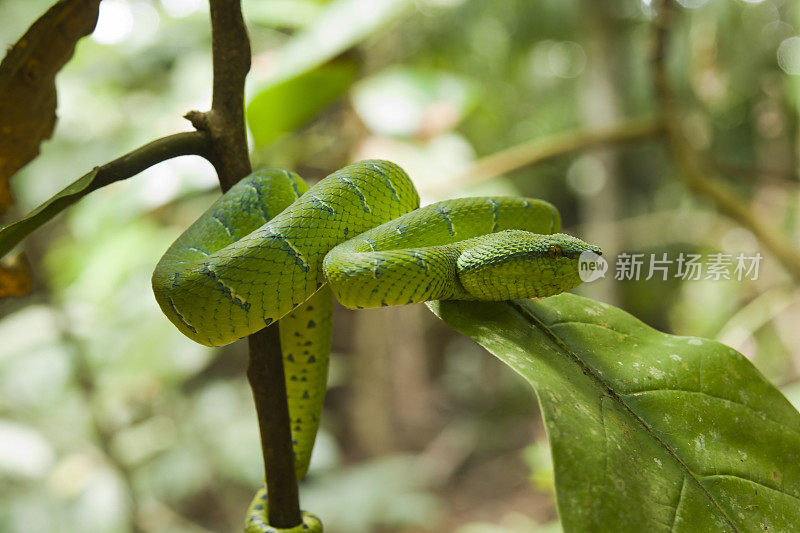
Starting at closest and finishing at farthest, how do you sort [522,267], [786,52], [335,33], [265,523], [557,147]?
[522,267]
[265,523]
[335,33]
[557,147]
[786,52]

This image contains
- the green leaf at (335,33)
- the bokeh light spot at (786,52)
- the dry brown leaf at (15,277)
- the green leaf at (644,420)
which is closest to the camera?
the green leaf at (644,420)

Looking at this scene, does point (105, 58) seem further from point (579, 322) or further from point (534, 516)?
point (534, 516)

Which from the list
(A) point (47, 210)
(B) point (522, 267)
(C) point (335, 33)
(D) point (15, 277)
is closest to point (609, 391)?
(B) point (522, 267)

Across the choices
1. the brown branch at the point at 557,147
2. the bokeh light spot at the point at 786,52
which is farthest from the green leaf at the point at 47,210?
the bokeh light spot at the point at 786,52

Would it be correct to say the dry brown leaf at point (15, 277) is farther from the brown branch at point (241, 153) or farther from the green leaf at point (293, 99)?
the green leaf at point (293, 99)

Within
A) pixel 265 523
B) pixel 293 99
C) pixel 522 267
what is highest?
pixel 293 99

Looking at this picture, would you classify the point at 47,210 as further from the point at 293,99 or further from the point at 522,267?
the point at 293,99
